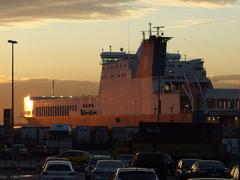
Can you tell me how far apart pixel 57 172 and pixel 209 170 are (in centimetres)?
649

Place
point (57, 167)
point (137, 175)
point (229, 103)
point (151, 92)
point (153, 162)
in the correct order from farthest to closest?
point (229, 103), point (151, 92), point (153, 162), point (57, 167), point (137, 175)

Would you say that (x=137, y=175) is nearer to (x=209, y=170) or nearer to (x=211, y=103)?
(x=209, y=170)

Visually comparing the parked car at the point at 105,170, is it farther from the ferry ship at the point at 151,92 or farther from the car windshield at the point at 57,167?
the ferry ship at the point at 151,92

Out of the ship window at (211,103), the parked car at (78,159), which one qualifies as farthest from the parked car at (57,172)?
the ship window at (211,103)

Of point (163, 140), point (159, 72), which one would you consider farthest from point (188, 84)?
point (163, 140)

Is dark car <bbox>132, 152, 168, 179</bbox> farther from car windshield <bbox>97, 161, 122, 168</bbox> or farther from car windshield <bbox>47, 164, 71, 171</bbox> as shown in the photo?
car windshield <bbox>47, 164, 71, 171</bbox>

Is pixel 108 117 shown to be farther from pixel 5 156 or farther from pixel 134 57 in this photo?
pixel 5 156

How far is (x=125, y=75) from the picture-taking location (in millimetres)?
99625

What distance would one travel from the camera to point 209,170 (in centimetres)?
3303

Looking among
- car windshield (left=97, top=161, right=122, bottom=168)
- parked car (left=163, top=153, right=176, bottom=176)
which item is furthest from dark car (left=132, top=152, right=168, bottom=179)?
parked car (left=163, top=153, right=176, bottom=176)

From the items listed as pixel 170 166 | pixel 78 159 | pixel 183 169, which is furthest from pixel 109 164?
pixel 78 159

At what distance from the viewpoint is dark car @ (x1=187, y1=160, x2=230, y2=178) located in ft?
106

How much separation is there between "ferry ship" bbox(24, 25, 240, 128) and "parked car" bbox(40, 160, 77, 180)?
2105 inches

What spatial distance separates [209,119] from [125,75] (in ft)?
44.6
